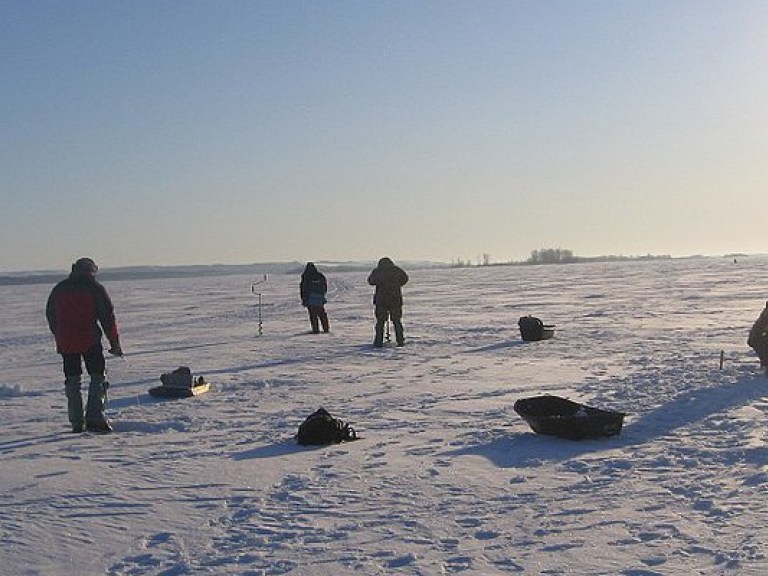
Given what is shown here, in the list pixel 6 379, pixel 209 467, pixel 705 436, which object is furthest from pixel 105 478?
pixel 6 379

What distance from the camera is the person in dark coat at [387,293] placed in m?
16.2

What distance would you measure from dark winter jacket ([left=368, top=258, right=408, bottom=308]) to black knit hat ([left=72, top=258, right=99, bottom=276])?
26.7 feet

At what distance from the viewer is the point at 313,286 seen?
1891 cm

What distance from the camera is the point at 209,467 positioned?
6.74m

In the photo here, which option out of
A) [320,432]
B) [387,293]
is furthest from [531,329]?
[320,432]

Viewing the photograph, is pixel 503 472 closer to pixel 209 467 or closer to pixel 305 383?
pixel 209 467

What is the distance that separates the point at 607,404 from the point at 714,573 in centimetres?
530

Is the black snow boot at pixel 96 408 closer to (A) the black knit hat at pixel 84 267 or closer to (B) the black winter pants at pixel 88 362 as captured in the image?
(B) the black winter pants at pixel 88 362

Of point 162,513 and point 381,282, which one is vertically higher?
point 381,282

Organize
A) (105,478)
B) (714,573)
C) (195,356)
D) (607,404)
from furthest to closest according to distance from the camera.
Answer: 1. (195,356)
2. (607,404)
3. (105,478)
4. (714,573)

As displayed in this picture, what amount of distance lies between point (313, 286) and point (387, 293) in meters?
3.12

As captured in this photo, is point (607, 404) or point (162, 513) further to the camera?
point (607, 404)

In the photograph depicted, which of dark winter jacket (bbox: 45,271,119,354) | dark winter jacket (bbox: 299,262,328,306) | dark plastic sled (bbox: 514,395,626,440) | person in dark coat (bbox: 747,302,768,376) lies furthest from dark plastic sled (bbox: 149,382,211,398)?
dark winter jacket (bbox: 299,262,328,306)

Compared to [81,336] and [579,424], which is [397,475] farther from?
[81,336]
